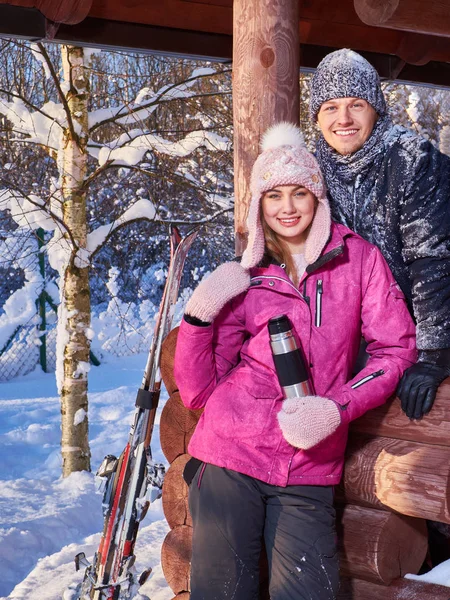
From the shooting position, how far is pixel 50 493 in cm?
695

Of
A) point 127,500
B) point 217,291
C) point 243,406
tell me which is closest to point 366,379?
point 243,406

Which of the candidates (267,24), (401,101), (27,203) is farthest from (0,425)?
(401,101)

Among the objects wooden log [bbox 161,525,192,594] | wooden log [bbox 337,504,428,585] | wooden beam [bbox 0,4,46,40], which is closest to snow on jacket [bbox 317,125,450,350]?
wooden log [bbox 337,504,428,585]

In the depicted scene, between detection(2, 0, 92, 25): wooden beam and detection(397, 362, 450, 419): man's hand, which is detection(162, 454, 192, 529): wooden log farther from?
detection(2, 0, 92, 25): wooden beam

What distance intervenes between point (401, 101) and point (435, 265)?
14.5 meters

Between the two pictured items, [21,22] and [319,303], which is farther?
[21,22]

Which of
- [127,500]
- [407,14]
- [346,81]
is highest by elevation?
[407,14]

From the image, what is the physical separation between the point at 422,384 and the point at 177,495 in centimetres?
113

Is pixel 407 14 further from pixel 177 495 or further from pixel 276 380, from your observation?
pixel 177 495

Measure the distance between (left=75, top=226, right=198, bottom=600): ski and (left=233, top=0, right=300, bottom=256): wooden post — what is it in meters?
0.63

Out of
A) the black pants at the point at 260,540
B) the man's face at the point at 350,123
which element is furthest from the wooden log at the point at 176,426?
the man's face at the point at 350,123

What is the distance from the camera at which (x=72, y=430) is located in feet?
24.8

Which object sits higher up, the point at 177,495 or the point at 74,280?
the point at 74,280

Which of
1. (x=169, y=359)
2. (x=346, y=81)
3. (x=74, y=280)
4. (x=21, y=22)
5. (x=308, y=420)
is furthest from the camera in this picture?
(x=74, y=280)
